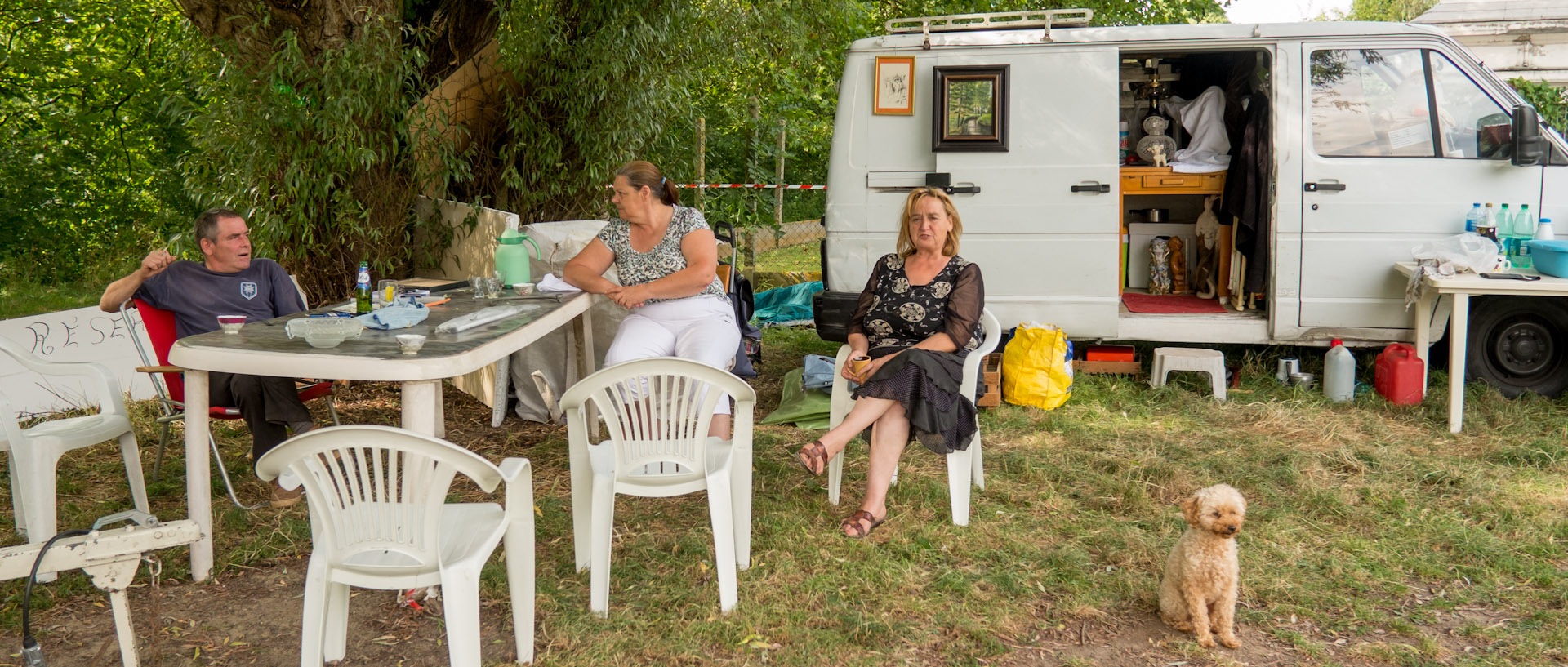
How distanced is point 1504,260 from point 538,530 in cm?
440

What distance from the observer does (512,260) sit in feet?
15.2

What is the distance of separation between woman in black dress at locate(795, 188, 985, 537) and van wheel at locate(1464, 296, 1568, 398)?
3.00 m

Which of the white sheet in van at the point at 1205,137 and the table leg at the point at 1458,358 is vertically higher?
the white sheet in van at the point at 1205,137

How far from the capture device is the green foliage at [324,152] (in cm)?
539

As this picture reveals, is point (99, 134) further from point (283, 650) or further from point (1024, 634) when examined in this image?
point (1024, 634)

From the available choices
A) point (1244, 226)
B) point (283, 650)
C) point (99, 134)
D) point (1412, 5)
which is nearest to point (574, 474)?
point (283, 650)

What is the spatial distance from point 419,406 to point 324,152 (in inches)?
121

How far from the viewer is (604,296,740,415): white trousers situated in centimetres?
440

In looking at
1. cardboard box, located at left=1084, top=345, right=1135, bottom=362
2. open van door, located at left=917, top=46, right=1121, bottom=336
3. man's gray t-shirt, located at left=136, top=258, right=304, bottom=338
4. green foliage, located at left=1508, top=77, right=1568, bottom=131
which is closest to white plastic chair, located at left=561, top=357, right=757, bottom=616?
man's gray t-shirt, located at left=136, top=258, right=304, bottom=338

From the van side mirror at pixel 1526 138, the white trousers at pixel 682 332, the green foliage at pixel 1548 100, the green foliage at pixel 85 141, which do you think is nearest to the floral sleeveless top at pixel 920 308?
the white trousers at pixel 682 332

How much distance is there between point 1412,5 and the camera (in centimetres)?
2986

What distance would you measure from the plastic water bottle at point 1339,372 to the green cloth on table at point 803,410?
2492mm

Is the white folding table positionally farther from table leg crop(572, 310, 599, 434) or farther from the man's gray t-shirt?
the man's gray t-shirt

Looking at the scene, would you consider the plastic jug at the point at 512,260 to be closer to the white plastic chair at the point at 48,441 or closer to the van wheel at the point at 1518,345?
the white plastic chair at the point at 48,441
